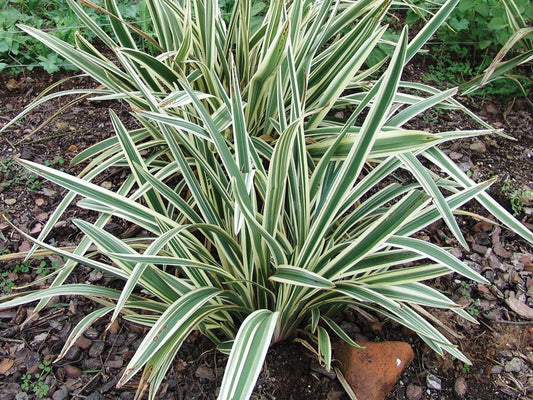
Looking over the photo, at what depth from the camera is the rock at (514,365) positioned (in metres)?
1.51

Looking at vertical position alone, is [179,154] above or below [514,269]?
above

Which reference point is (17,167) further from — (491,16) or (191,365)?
(491,16)

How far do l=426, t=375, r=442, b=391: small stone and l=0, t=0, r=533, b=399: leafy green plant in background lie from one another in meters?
0.14

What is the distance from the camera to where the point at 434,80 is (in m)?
2.39

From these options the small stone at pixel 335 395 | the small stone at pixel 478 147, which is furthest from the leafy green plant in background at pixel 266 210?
the small stone at pixel 478 147

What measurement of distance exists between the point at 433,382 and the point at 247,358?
2.42ft

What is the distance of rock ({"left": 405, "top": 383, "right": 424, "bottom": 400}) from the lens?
1.44 m

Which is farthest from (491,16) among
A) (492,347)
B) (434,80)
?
(492,347)

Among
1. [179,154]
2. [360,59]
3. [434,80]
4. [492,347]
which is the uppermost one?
[360,59]

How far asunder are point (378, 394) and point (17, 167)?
160 centimetres

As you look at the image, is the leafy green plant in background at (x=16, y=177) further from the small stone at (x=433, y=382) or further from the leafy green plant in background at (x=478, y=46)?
the leafy green plant in background at (x=478, y=46)

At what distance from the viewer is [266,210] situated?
1.19m

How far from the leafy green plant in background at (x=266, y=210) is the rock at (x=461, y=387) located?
166mm

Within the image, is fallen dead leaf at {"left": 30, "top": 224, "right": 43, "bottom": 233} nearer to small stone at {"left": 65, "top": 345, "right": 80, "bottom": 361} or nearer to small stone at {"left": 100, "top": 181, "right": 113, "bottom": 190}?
small stone at {"left": 100, "top": 181, "right": 113, "bottom": 190}
